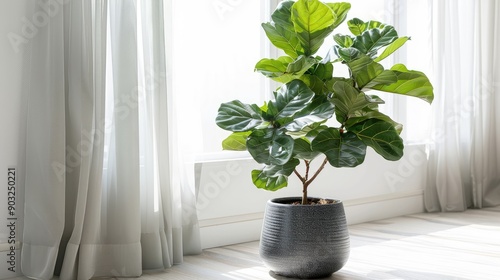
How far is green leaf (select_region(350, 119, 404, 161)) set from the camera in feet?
9.09

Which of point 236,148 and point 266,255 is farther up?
point 236,148

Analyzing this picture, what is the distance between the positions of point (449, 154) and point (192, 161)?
2.08 metres

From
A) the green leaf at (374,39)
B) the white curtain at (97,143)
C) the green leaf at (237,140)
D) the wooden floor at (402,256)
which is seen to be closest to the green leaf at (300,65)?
the green leaf at (374,39)

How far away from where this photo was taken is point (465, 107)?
487 cm

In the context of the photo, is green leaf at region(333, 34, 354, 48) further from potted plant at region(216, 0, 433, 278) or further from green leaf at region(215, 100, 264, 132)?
green leaf at region(215, 100, 264, 132)

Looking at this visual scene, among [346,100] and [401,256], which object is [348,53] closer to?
[346,100]

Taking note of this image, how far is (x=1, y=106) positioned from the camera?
2828 mm

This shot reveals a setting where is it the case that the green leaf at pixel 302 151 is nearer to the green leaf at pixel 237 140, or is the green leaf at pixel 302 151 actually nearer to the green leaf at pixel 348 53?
the green leaf at pixel 237 140

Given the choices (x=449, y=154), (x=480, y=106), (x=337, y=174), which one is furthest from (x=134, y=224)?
(x=480, y=106)

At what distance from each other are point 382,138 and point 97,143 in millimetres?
1098

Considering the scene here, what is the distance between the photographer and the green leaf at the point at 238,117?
9.02ft

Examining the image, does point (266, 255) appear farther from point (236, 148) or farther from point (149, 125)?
point (149, 125)

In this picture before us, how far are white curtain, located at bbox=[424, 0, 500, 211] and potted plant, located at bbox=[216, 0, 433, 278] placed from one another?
1847 mm
